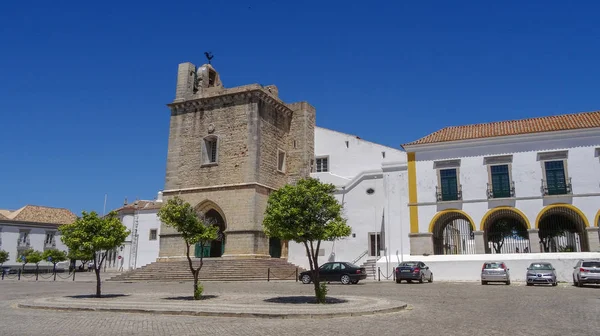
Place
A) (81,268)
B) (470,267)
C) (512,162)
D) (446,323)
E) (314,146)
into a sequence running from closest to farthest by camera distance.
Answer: (446,323), (470,267), (512,162), (314,146), (81,268)

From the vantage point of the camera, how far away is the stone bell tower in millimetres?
32469

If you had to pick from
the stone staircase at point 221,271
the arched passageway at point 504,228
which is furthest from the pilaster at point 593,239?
the stone staircase at point 221,271

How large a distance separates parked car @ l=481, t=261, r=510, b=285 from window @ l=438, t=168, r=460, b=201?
18.4ft

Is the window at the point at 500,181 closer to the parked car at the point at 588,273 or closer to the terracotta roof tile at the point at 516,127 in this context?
the terracotta roof tile at the point at 516,127

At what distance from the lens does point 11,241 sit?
53.3 m

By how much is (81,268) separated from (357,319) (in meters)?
50.4

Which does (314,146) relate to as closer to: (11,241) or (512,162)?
(512,162)

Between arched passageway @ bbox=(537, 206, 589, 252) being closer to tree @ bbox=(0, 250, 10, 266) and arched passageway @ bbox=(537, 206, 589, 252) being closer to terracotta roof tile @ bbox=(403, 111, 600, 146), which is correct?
terracotta roof tile @ bbox=(403, 111, 600, 146)

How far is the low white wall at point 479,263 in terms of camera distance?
2398 cm

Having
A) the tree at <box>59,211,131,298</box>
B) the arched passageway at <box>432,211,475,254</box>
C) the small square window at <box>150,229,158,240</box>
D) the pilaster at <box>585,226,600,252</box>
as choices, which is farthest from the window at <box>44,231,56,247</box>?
the pilaster at <box>585,226,600,252</box>

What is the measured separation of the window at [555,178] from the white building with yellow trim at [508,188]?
49mm

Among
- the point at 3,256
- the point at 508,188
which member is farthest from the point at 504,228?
the point at 3,256

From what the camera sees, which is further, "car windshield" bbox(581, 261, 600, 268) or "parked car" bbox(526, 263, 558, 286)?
"parked car" bbox(526, 263, 558, 286)

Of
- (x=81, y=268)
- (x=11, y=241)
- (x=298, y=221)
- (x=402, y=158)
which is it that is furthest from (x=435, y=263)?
(x=11, y=241)
